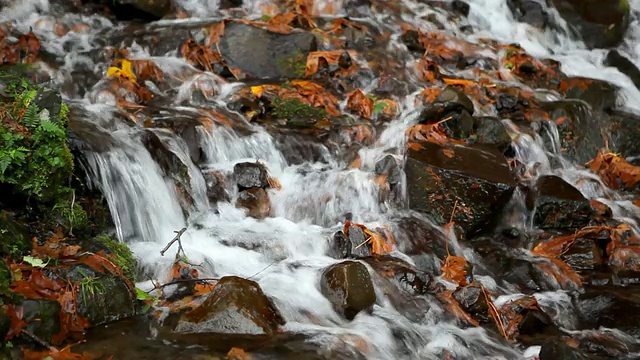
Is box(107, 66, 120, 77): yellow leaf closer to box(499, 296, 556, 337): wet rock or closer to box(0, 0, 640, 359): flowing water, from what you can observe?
box(0, 0, 640, 359): flowing water

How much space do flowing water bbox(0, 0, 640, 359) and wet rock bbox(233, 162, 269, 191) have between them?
0.48ft

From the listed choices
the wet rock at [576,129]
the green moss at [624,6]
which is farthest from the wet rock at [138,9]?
the green moss at [624,6]

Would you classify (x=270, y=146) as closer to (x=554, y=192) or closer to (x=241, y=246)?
(x=241, y=246)

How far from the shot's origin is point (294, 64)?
34.5ft

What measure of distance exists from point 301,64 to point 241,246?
4970 millimetres

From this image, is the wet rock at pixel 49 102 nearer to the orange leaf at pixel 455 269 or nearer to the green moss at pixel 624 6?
the orange leaf at pixel 455 269

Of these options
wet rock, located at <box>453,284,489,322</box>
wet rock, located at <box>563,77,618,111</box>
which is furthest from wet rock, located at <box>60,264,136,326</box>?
wet rock, located at <box>563,77,618,111</box>

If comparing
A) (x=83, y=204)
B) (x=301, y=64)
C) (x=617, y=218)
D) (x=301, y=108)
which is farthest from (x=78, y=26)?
(x=617, y=218)

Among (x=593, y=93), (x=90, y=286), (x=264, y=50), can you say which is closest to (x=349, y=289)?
(x=90, y=286)

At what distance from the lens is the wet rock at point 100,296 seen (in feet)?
14.6

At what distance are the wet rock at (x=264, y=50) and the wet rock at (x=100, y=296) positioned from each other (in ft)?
20.0

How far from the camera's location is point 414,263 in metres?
6.59

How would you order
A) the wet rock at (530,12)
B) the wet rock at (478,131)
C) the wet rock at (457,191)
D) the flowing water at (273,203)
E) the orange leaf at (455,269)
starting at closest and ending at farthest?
1. the flowing water at (273,203)
2. the orange leaf at (455,269)
3. the wet rock at (457,191)
4. the wet rock at (478,131)
5. the wet rock at (530,12)

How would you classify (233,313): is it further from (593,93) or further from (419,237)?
(593,93)
